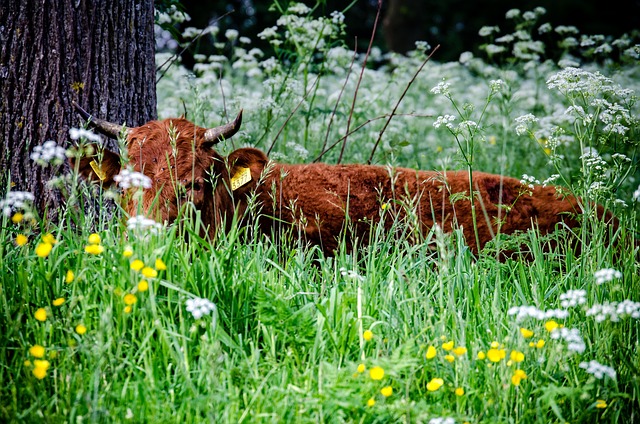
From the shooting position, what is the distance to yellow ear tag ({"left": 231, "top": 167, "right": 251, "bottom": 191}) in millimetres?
4297

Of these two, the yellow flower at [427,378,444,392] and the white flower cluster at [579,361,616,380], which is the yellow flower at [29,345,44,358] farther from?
the white flower cluster at [579,361,616,380]

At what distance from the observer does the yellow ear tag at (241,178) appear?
430 centimetres

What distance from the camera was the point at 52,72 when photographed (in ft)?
13.5

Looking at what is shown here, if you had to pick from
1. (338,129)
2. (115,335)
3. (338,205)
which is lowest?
(115,335)

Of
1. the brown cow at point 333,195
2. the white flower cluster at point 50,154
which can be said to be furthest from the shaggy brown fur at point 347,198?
the white flower cluster at point 50,154

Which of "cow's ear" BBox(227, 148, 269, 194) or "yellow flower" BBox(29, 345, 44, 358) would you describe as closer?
"yellow flower" BBox(29, 345, 44, 358)

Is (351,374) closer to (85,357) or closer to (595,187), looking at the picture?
(85,357)

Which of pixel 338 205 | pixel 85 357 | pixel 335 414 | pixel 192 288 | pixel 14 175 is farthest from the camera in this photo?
pixel 338 205

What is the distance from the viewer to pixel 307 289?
330 cm

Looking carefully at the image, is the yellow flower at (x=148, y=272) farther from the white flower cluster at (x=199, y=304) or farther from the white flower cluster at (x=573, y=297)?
the white flower cluster at (x=573, y=297)

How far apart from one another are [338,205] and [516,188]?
1.19 meters

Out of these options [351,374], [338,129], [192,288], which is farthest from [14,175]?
[338,129]

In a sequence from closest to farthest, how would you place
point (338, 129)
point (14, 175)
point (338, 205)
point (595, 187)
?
point (595, 187), point (14, 175), point (338, 205), point (338, 129)

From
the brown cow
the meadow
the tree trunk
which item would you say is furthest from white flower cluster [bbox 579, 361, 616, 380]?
the tree trunk
